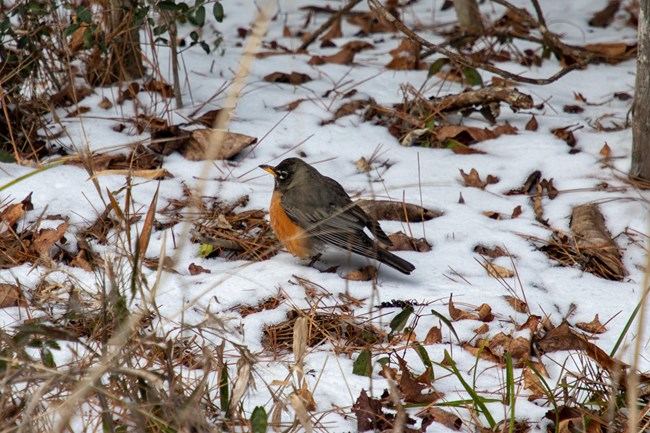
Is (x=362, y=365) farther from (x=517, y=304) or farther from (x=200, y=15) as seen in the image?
(x=200, y=15)

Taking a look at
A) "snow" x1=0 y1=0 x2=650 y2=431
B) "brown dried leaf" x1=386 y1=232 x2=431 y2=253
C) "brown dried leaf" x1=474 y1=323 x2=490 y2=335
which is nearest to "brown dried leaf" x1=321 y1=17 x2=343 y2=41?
"snow" x1=0 y1=0 x2=650 y2=431

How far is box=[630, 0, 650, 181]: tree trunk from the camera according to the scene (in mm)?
4324

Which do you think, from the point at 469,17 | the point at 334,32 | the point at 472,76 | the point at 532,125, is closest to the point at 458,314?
the point at 532,125

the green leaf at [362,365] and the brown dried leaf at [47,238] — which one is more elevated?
the brown dried leaf at [47,238]

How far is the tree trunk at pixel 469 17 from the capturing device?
6.75m

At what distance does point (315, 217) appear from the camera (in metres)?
4.37

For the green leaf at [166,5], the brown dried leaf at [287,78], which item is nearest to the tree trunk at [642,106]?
the brown dried leaf at [287,78]

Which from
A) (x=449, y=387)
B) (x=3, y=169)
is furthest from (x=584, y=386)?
(x=3, y=169)

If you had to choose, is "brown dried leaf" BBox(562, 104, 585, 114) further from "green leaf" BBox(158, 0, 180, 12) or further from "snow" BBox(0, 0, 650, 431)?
"green leaf" BBox(158, 0, 180, 12)

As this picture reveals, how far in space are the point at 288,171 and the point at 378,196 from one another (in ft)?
1.74

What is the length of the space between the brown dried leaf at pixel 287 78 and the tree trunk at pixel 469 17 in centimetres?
162

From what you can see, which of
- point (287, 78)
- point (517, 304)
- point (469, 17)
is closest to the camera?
point (517, 304)

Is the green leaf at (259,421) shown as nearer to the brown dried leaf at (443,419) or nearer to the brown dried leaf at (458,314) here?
the brown dried leaf at (443,419)

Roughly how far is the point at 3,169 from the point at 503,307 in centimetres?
280
